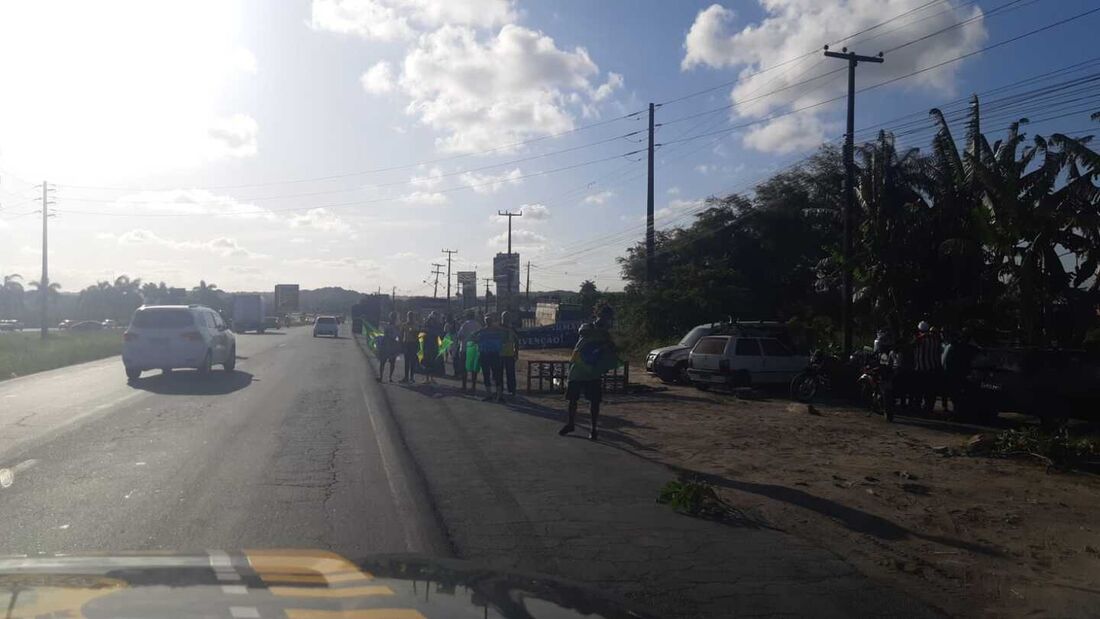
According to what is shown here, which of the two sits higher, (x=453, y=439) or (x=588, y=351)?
(x=588, y=351)

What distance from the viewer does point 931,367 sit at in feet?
53.4

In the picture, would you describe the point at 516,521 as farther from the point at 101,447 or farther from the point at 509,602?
the point at 101,447

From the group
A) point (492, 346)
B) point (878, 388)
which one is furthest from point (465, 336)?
point (878, 388)

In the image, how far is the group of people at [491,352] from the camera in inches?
511

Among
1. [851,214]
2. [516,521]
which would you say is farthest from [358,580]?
[851,214]

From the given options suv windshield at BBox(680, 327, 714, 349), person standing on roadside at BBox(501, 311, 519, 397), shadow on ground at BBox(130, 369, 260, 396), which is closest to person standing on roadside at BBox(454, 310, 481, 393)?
person standing on roadside at BBox(501, 311, 519, 397)

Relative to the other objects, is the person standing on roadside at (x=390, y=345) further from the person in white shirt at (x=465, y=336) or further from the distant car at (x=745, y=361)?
the distant car at (x=745, y=361)

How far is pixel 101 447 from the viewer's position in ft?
38.6

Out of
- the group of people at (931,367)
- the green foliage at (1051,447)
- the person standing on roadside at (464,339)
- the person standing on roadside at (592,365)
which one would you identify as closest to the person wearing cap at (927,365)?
the group of people at (931,367)

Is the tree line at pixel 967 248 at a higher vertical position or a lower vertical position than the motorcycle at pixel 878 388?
higher

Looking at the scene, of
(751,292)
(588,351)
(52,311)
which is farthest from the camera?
(52,311)

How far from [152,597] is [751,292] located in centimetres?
4104

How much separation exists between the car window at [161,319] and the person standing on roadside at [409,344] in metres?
4.78

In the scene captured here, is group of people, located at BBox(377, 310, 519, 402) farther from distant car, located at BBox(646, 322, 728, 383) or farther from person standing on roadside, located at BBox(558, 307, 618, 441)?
person standing on roadside, located at BBox(558, 307, 618, 441)
